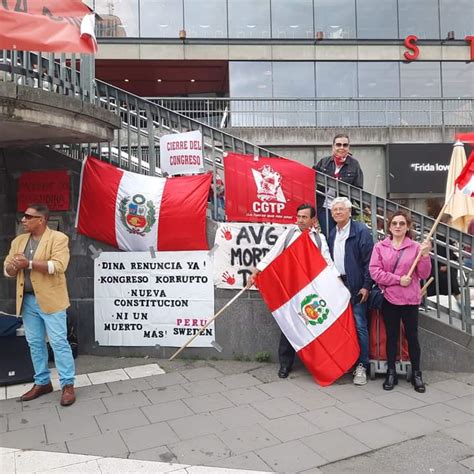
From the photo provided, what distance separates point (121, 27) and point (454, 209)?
16996 millimetres

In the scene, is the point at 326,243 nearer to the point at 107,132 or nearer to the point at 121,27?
the point at 107,132

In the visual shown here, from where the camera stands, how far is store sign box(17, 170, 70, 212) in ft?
19.9

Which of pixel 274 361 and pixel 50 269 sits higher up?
pixel 50 269

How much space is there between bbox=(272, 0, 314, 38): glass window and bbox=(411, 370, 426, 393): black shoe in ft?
57.7

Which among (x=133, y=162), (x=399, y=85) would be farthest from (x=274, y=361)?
(x=399, y=85)

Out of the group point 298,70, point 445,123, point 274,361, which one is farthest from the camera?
point 298,70

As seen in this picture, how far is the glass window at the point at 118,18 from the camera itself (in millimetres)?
18938

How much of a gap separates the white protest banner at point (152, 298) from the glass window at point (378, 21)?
17.4 metres

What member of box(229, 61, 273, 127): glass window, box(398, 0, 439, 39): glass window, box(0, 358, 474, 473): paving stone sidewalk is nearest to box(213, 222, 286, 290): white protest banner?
box(0, 358, 474, 473): paving stone sidewalk

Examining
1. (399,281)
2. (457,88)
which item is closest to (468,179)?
(399,281)

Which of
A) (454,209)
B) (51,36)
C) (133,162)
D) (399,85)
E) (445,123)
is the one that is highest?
(399,85)

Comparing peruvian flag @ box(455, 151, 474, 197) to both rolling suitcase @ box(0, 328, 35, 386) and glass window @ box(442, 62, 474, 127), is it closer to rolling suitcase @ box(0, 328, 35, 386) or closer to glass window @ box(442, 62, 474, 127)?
rolling suitcase @ box(0, 328, 35, 386)

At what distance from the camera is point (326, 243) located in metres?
5.12

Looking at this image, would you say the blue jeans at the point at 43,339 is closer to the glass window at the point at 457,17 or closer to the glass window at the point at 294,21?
the glass window at the point at 294,21
